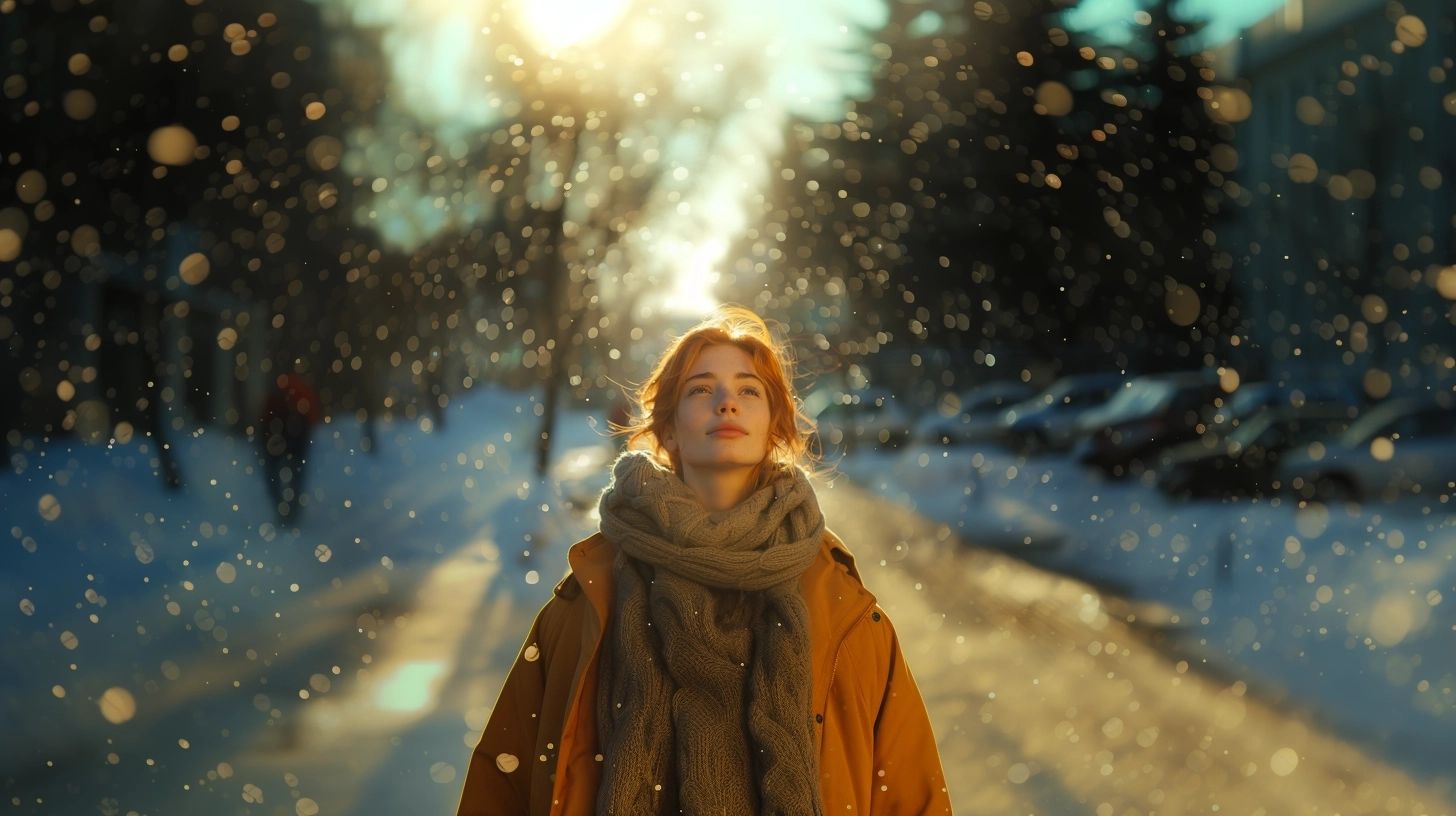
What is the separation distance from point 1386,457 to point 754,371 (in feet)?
39.9

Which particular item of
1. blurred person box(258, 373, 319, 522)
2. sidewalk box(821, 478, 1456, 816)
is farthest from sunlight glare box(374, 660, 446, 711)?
blurred person box(258, 373, 319, 522)

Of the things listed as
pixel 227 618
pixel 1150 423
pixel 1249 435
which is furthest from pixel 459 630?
pixel 1150 423

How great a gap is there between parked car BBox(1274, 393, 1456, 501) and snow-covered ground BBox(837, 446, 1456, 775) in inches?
12.8

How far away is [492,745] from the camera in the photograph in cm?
203

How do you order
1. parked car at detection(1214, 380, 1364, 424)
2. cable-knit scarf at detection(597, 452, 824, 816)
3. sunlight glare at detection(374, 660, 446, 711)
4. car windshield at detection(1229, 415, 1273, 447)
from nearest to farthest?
cable-knit scarf at detection(597, 452, 824, 816), sunlight glare at detection(374, 660, 446, 711), car windshield at detection(1229, 415, 1273, 447), parked car at detection(1214, 380, 1364, 424)

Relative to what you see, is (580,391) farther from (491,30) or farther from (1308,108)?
(491,30)

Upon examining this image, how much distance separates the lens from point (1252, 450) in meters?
14.1

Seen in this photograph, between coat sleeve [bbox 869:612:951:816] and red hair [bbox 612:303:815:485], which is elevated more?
red hair [bbox 612:303:815:485]

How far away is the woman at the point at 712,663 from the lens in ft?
6.18

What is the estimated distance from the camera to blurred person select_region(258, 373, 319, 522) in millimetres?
12773

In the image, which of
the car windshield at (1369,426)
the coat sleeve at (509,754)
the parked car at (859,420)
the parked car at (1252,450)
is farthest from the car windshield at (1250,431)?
the parked car at (859,420)

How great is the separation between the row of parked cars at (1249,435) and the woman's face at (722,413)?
11827mm

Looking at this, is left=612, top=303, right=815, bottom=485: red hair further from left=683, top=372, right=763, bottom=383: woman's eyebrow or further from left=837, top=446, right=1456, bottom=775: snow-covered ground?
left=837, top=446, right=1456, bottom=775: snow-covered ground

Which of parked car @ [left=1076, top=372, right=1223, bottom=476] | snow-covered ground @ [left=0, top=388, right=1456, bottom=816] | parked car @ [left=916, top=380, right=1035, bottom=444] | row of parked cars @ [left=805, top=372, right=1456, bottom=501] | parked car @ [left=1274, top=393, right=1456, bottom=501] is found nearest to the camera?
snow-covered ground @ [left=0, top=388, right=1456, bottom=816]
